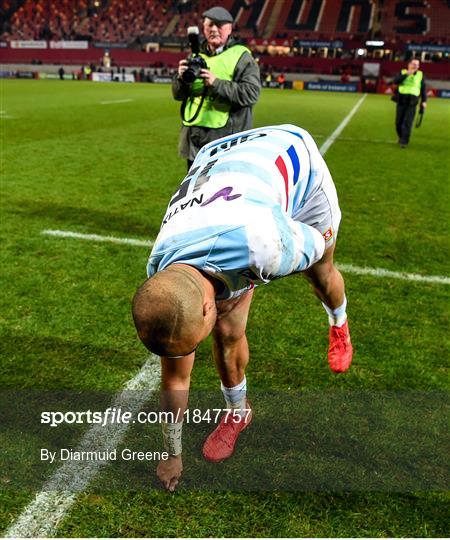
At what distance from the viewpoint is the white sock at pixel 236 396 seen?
2.53 meters

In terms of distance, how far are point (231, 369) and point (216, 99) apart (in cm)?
278

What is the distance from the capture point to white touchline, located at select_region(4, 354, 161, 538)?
2066mm

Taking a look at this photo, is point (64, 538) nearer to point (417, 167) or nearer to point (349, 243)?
point (349, 243)

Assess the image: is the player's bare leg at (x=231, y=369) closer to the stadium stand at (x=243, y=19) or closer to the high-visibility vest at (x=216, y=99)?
the high-visibility vest at (x=216, y=99)

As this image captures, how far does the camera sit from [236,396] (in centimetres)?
254

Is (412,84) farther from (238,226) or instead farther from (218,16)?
(238,226)

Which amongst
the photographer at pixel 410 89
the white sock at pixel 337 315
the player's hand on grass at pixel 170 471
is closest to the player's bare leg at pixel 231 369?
the player's hand on grass at pixel 170 471

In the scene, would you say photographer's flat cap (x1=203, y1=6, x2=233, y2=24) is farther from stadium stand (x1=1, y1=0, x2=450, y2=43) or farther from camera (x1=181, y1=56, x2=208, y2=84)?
stadium stand (x1=1, y1=0, x2=450, y2=43)

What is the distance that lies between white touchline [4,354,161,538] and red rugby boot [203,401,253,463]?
0.43 metres

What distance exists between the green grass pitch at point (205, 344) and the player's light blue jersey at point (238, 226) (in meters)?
1.01

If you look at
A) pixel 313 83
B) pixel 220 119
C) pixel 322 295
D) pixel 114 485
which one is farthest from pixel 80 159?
pixel 313 83

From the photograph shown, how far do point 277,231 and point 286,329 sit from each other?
81.1 inches

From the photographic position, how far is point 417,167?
32.0 ft

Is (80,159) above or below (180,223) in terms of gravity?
below
